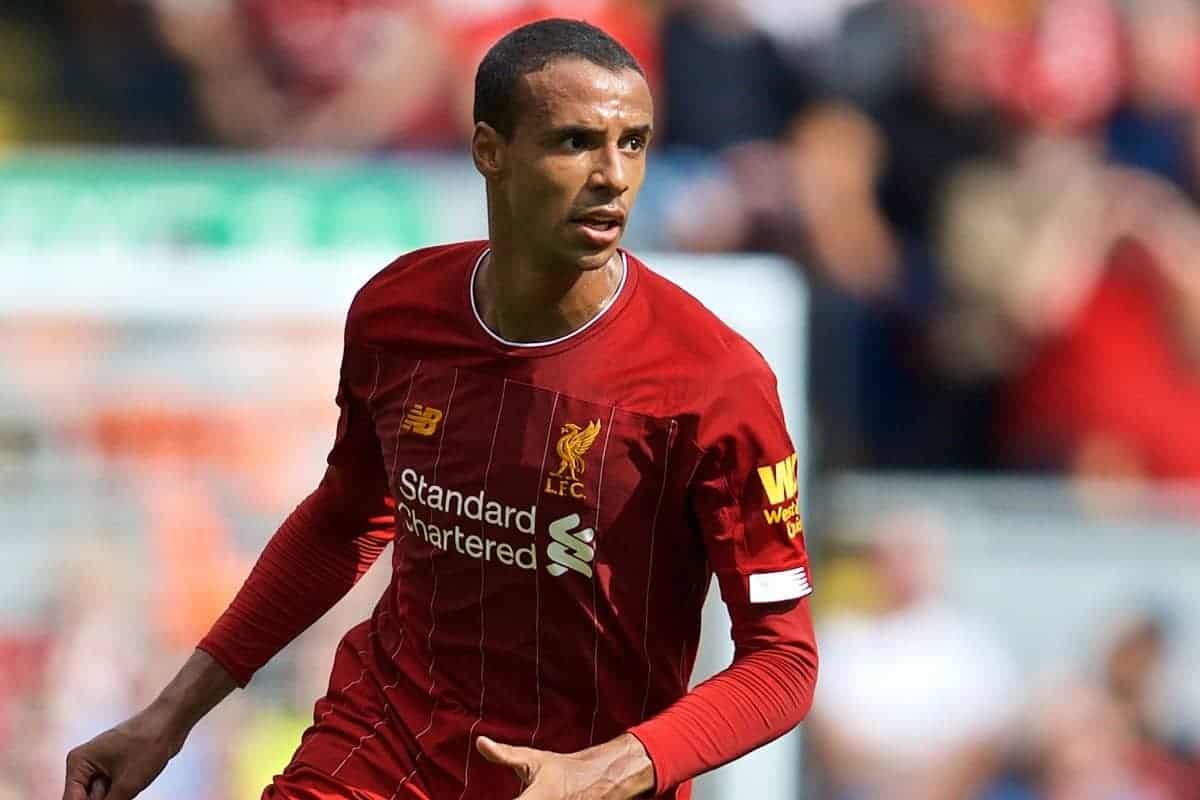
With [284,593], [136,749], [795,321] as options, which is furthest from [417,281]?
[795,321]

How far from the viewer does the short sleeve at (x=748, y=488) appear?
351 centimetres

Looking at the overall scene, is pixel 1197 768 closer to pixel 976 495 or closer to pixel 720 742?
pixel 976 495

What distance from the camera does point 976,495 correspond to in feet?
26.8

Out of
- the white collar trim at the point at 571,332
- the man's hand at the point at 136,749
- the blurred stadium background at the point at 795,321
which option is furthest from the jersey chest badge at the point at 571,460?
the blurred stadium background at the point at 795,321

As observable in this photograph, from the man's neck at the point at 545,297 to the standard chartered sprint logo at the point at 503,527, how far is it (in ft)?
0.96

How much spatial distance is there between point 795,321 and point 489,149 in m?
3.47

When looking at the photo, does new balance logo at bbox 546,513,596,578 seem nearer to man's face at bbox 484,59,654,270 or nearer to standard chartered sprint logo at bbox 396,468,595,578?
standard chartered sprint logo at bbox 396,468,595,578

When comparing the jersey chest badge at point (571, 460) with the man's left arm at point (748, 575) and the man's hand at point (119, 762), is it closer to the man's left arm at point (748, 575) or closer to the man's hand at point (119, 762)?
the man's left arm at point (748, 575)

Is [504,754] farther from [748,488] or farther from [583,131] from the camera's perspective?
[583,131]

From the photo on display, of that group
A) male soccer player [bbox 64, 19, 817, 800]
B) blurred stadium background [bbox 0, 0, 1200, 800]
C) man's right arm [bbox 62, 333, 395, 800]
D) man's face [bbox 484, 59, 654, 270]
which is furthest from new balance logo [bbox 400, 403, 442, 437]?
blurred stadium background [bbox 0, 0, 1200, 800]

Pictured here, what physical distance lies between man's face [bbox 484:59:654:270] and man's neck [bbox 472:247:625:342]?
10cm

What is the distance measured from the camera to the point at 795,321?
705 cm

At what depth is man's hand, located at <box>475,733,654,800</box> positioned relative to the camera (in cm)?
324

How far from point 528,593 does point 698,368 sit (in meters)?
0.49
